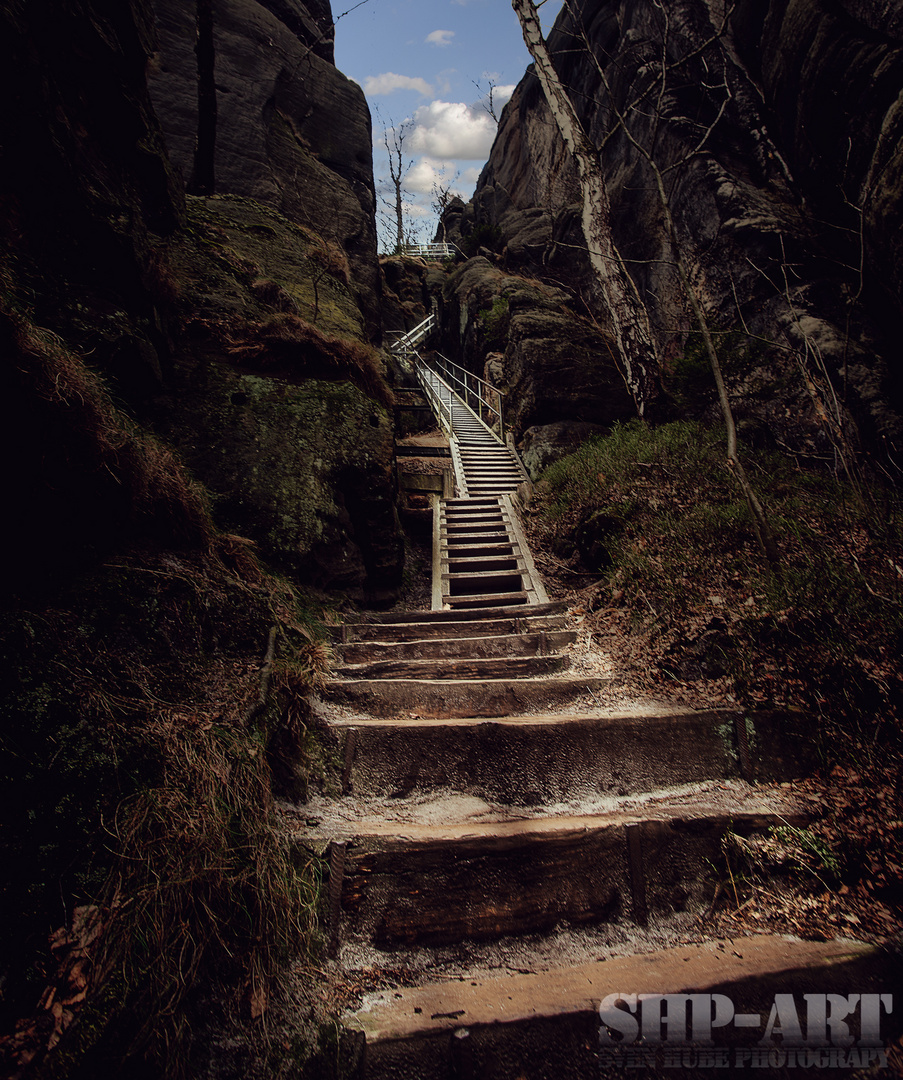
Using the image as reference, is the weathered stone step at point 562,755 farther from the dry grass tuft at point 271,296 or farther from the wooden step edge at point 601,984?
the dry grass tuft at point 271,296

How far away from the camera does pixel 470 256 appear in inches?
827

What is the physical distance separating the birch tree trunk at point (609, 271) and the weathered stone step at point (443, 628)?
5.08 metres

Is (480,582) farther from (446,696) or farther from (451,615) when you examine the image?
(446,696)

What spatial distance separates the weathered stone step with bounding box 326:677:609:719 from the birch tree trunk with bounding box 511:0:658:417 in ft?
20.4

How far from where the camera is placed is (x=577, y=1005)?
156cm

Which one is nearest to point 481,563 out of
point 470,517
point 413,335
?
point 470,517

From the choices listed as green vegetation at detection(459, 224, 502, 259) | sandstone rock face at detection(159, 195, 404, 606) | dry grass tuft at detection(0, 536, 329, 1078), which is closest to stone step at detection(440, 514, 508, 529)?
sandstone rock face at detection(159, 195, 404, 606)

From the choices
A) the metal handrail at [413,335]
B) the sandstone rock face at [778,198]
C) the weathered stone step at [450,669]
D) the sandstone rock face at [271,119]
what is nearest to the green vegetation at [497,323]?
the sandstone rock face at [778,198]

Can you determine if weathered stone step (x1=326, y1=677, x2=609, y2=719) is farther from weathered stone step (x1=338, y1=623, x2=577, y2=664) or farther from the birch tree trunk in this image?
the birch tree trunk

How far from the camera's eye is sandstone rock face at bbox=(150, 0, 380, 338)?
837 centimetres

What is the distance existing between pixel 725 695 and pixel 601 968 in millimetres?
1665

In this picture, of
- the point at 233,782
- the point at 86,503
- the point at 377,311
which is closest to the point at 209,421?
the point at 86,503

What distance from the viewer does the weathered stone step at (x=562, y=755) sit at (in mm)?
2373

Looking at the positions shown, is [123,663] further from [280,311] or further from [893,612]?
[280,311]
